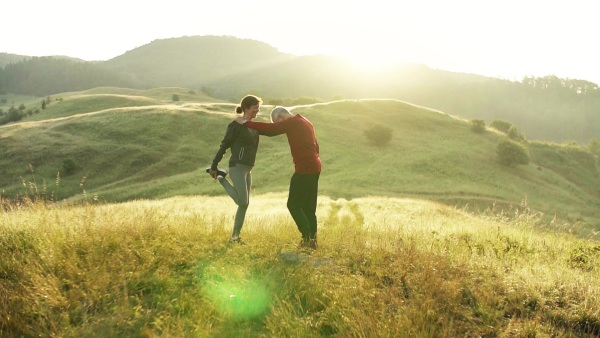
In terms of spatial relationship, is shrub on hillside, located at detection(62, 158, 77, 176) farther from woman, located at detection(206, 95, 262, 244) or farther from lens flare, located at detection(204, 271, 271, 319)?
lens flare, located at detection(204, 271, 271, 319)

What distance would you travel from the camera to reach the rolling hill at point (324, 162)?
42.2 meters

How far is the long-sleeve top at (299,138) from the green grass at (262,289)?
159 cm

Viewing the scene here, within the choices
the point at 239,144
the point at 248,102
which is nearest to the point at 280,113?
the point at 248,102

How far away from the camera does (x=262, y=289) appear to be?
4.79 m

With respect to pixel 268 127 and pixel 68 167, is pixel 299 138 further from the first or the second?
pixel 68 167

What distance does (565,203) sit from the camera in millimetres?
48219

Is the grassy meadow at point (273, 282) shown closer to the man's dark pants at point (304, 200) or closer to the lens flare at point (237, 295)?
the lens flare at point (237, 295)

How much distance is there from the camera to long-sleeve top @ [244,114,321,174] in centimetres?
718

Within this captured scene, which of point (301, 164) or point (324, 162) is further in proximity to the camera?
point (324, 162)

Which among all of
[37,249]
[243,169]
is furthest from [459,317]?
[37,249]

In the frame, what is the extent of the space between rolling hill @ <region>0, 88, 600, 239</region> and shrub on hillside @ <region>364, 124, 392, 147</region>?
99 cm

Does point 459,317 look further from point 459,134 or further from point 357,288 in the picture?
point 459,134

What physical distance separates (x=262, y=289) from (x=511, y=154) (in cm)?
5920

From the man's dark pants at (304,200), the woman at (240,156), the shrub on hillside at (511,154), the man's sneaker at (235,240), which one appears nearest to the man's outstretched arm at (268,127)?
the woman at (240,156)
